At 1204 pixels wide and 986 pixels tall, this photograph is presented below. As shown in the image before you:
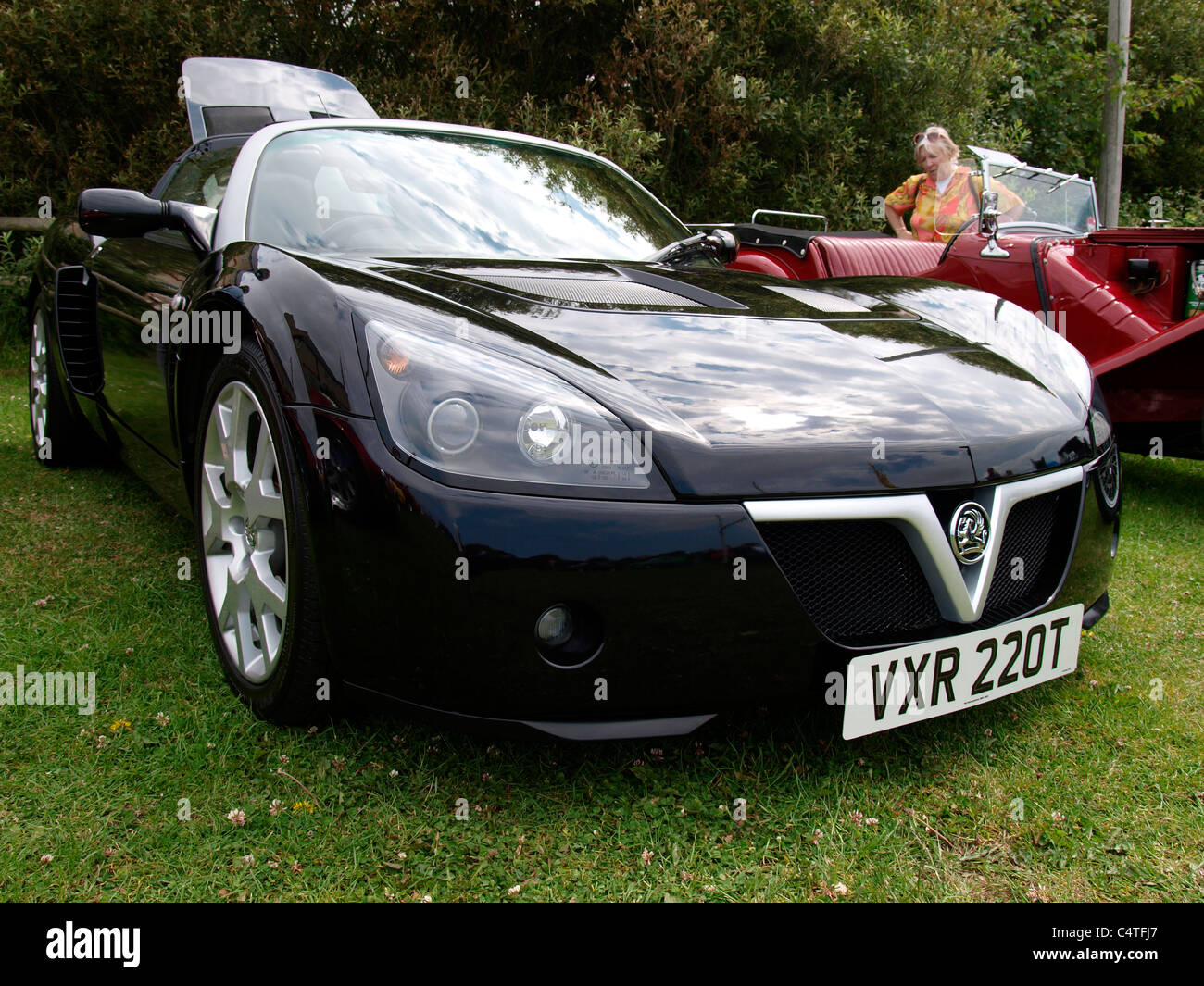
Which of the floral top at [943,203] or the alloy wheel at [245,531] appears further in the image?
the floral top at [943,203]

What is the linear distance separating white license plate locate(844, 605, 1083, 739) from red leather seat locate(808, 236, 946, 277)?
3389 millimetres

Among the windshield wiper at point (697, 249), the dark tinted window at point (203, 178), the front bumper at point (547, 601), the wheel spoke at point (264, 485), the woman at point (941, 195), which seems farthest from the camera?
the woman at point (941, 195)

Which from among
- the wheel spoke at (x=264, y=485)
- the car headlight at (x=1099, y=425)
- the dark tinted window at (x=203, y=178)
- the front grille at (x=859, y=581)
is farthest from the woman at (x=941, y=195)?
the wheel spoke at (x=264, y=485)

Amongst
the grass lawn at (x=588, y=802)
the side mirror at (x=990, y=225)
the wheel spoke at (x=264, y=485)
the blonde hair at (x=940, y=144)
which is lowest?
the grass lawn at (x=588, y=802)

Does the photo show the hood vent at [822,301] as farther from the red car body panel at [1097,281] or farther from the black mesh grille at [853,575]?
the red car body panel at [1097,281]

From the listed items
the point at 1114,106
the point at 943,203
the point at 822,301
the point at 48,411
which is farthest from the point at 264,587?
the point at 1114,106

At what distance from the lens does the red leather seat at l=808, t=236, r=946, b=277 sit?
522cm

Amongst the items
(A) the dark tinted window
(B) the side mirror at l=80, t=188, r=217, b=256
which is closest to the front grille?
(B) the side mirror at l=80, t=188, r=217, b=256

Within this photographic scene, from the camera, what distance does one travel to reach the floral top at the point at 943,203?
5426mm

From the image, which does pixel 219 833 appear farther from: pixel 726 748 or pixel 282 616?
pixel 726 748

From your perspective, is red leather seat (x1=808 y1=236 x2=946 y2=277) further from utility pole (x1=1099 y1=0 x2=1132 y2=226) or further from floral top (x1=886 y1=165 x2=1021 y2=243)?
utility pole (x1=1099 y1=0 x2=1132 y2=226)
